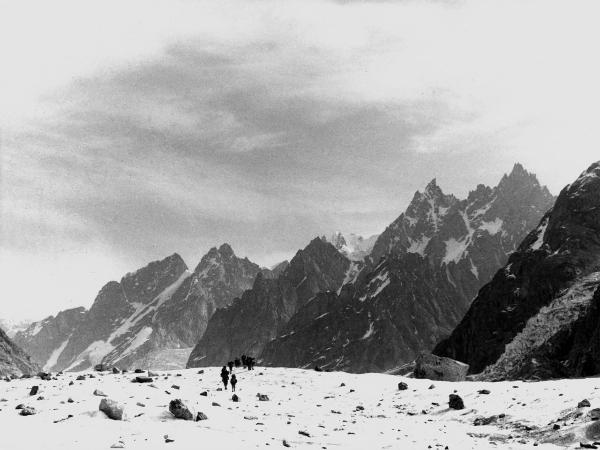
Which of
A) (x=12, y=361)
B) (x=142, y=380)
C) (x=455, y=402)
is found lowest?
(x=12, y=361)

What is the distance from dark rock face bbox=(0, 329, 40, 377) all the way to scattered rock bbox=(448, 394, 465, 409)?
136 m

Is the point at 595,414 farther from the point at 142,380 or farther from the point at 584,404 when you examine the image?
the point at 142,380

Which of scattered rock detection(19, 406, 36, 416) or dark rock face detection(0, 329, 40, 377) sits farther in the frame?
dark rock face detection(0, 329, 40, 377)

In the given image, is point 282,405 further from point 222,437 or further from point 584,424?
point 584,424

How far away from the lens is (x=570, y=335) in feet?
586

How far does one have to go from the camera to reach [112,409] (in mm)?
28422

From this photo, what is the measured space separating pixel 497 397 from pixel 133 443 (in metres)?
21.9

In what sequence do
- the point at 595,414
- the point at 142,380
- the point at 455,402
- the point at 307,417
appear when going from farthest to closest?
the point at 142,380
the point at 455,402
the point at 307,417
the point at 595,414

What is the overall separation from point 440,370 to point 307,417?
99.6ft

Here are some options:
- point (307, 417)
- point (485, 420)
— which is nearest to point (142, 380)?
point (307, 417)

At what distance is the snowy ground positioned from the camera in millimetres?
25342

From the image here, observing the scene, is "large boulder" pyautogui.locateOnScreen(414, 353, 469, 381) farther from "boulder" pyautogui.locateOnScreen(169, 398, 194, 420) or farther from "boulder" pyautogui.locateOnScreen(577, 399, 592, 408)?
"boulder" pyautogui.locateOnScreen(169, 398, 194, 420)

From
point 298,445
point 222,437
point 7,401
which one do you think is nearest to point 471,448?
point 298,445

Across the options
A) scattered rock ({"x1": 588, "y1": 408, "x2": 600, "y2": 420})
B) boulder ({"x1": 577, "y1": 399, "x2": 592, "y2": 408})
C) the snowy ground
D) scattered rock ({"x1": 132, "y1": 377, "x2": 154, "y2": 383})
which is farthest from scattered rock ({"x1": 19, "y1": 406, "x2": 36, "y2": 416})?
boulder ({"x1": 577, "y1": 399, "x2": 592, "y2": 408})
